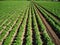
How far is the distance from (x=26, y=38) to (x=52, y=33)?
3.10 m

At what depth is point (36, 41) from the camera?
14.6 metres

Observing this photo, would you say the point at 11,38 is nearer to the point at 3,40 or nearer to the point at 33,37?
the point at 3,40

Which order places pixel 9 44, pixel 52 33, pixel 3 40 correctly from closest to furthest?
pixel 9 44, pixel 3 40, pixel 52 33

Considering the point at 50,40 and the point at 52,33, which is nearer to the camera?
the point at 50,40

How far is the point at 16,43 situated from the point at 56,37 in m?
3.88

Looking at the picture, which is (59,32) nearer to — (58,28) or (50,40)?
(58,28)

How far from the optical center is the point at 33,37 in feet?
52.1

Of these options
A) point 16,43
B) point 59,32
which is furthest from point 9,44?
point 59,32

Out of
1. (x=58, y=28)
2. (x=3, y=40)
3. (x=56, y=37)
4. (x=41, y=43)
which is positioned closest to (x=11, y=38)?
(x=3, y=40)

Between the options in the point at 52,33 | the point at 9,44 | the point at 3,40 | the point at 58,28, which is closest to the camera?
the point at 9,44

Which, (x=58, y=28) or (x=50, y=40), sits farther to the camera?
(x=58, y=28)

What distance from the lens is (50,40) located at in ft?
48.4

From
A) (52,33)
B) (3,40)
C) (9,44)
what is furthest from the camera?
(52,33)

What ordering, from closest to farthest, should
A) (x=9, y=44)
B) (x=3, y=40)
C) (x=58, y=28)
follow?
(x=9, y=44) → (x=3, y=40) → (x=58, y=28)
